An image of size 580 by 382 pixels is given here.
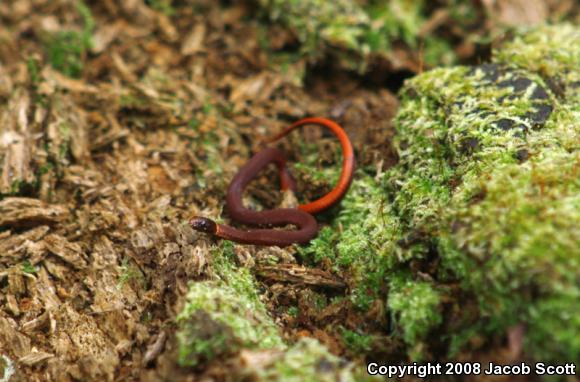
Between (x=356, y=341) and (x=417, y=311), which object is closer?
(x=417, y=311)

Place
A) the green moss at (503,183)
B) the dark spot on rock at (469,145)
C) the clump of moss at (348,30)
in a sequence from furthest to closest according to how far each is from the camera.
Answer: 1. the clump of moss at (348,30)
2. the dark spot on rock at (469,145)
3. the green moss at (503,183)

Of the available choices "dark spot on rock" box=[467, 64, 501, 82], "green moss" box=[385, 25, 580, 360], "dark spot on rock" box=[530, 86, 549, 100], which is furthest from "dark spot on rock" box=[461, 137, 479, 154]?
"dark spot on rock" box=[467, 64, 501, 82]

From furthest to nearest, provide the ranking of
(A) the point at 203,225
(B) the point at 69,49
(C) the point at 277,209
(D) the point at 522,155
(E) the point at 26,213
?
(B) the point at 69,49 → (C) the point at 277,209 → (E) the point at 26,213 → (A) the point at 203,225 → (D) the point at 522,155

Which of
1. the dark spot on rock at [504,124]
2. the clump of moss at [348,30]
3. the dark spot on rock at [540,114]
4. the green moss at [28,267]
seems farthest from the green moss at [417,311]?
the clump of moss at [348,30]

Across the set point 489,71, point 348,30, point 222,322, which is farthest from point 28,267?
point 489,71

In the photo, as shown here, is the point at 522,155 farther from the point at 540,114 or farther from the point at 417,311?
the point at 417,311

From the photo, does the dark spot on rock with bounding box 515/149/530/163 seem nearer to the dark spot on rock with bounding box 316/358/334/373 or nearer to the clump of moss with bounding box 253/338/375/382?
the clump of moss with bounding box 253/338/375/382

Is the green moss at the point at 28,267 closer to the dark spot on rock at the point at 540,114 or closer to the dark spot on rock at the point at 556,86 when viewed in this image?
the dark spot on rock at the point at 540,114
